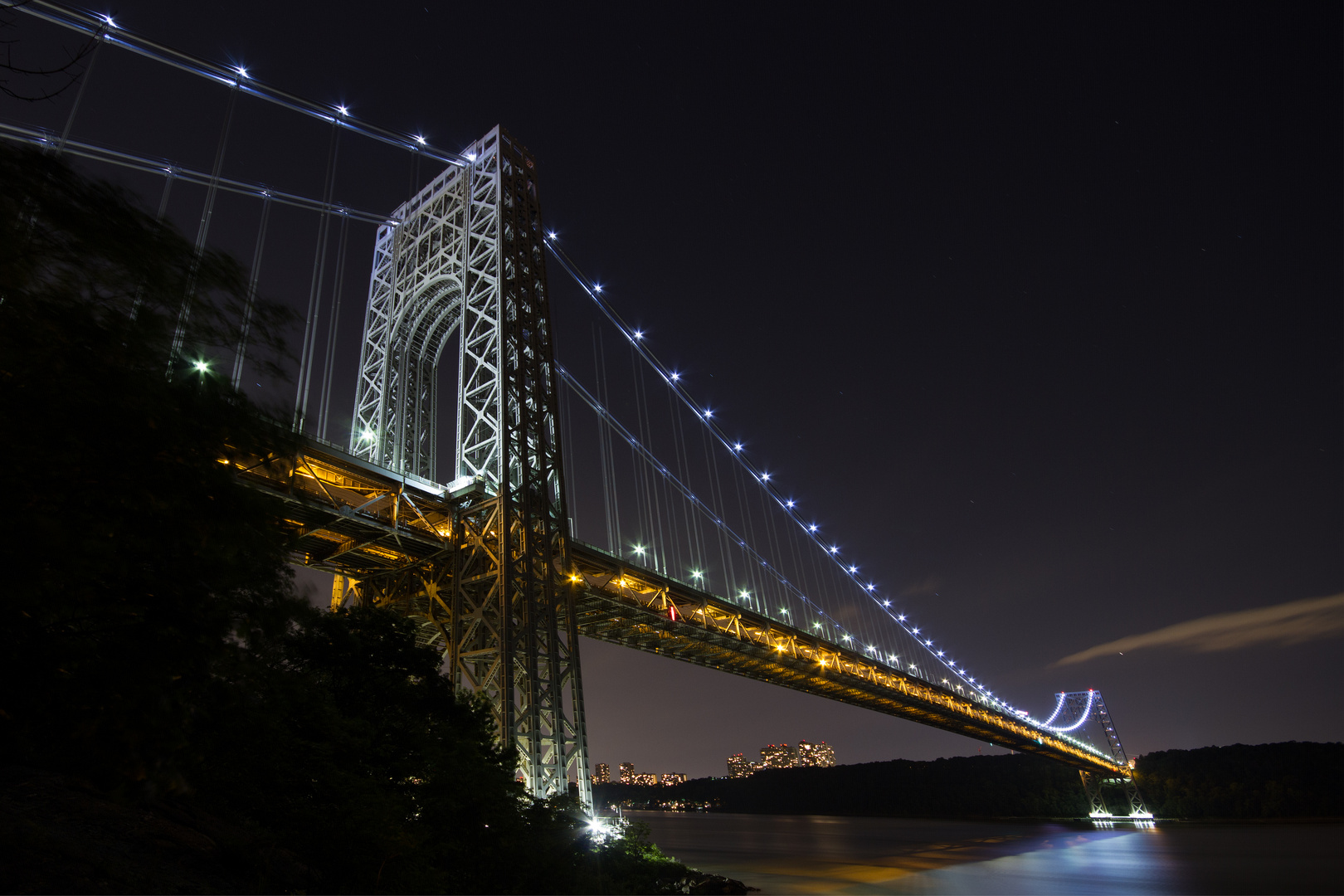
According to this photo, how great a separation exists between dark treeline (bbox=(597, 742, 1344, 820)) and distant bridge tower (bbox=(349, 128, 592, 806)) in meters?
98.0

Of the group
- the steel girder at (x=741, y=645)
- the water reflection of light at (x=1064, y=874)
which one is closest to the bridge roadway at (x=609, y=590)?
the steel girder at (x=741, y=645)

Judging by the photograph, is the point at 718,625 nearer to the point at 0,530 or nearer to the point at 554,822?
the point at 554,822

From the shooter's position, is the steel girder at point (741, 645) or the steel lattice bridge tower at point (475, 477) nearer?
the steel lattice bridge tower at point (475, 477)

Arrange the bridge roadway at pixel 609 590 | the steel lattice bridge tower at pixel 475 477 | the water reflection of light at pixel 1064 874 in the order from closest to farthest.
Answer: the bridge roadway at pixel 609 590
the steel lattice bridge tower at pixel 475 477
the water reflection of light at pixel 1064 874

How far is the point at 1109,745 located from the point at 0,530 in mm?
140030

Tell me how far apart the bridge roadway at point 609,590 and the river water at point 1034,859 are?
9736mm

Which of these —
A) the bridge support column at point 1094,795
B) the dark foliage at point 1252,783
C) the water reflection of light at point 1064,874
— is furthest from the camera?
the bridge support column at point 1094,795

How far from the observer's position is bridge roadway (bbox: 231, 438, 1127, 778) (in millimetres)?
16672

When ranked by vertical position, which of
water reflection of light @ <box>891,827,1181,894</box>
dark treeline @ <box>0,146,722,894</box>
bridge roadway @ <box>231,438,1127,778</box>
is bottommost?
water reflection of light @ <box>891,827,1181,894</box>

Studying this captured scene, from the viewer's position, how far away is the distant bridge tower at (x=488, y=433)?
17.8 metres

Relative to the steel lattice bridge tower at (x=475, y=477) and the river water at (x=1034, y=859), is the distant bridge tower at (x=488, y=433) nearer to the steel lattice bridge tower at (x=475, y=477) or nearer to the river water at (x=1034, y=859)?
the steel lattice bridge tower at (x=475, y=477)

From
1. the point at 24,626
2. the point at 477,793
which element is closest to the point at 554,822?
the point at 477,793

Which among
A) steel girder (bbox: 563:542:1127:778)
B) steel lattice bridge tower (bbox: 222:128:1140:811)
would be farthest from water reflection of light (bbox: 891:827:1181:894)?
steel lattice bridge tower (bbox: 222:128:1140:811)

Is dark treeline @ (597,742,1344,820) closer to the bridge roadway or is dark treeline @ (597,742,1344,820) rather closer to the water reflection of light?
the bridge roadway
